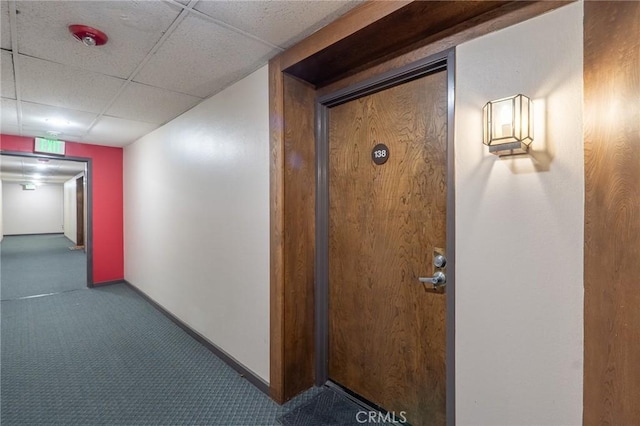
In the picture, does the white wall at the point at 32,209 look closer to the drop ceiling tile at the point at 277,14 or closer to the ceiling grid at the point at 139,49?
the ceiling grid at the point at 139,49

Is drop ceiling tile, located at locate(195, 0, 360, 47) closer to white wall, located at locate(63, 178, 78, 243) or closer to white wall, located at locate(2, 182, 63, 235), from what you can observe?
white wall, located at locate(63, 178, 78, 243)

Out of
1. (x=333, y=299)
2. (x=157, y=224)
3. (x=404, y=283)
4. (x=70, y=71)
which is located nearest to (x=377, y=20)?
(x=404, y=283)

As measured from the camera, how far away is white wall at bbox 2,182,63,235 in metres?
11.8

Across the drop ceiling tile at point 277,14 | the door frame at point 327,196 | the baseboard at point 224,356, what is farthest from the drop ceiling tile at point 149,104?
the baseboard at point 224,356

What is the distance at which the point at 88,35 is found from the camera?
1.69 m

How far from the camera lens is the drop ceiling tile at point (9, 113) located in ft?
9.39

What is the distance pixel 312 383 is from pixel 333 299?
669mm

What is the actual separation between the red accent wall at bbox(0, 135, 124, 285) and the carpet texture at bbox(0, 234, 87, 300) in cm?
47

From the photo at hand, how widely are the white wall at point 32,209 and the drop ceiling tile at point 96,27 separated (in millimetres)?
14300

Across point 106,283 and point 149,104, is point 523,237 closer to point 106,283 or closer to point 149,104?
point 149,104

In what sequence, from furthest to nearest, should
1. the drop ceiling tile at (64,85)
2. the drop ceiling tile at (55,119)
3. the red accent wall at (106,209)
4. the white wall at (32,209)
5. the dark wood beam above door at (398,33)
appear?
the white wall at (32,209)
the red accent wall at (106,209)
the drop ceiling tile at (55,119)
the drop ceiling tile at (64,85)
the dark wood beam above door at (398,33)

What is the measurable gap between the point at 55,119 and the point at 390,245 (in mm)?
4031

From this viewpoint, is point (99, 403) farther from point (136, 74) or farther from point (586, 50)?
point (586, 50)

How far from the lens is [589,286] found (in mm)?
1081
